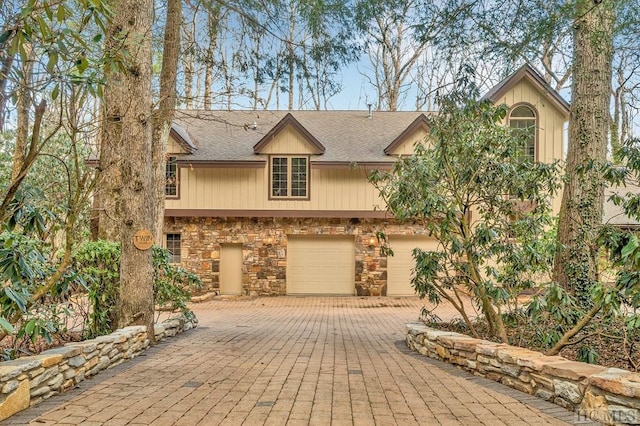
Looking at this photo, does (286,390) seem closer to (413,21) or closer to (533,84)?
(413,21)

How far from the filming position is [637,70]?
6.78 m

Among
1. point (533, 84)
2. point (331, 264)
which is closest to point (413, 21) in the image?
point (331, 264)

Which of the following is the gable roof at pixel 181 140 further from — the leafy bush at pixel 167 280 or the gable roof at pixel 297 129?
the leafy bush at pixel 167 280

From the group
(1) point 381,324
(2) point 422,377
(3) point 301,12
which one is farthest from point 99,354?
(1) point 381,324

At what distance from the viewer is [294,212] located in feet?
50.1

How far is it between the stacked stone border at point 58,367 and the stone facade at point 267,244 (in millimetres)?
9350

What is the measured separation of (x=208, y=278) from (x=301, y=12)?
10.6 m

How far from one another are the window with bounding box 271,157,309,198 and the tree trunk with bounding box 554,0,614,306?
9376mm

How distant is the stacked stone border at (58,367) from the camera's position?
3447mm

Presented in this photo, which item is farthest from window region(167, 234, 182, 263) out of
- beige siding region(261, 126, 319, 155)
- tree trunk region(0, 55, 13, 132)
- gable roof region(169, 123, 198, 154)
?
tree trunk region(0, 55, 13, 132)

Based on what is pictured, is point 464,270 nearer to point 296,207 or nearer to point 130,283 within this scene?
point 130,283

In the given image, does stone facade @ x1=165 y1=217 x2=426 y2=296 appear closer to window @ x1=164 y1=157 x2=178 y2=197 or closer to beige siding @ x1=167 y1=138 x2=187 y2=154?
window @ x1=164 y1=157 x2=178 y2=197

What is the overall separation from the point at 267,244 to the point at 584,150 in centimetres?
1043

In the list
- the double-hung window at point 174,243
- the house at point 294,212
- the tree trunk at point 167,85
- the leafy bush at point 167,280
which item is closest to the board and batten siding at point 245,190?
the house at point 294,212
